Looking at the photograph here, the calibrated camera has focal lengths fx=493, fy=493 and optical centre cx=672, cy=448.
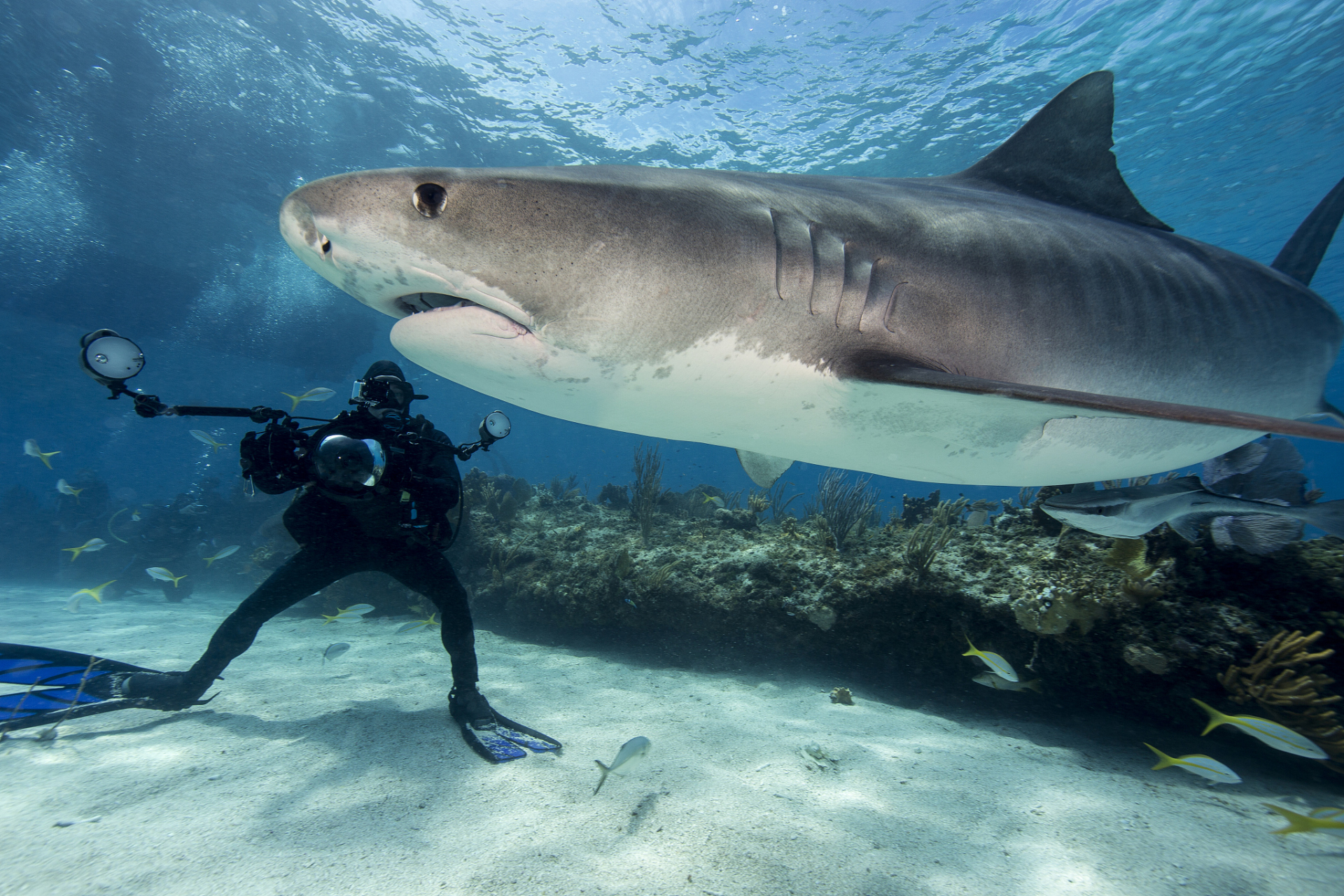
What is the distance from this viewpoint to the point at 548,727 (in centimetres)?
376

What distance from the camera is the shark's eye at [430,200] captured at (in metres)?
1.51

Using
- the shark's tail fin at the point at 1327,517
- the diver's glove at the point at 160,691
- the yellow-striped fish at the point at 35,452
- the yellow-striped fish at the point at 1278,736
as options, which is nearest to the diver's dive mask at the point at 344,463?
the diver's glove at the point at 160,691

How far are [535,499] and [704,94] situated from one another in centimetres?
1461

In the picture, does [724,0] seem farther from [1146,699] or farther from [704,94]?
[1146,699]

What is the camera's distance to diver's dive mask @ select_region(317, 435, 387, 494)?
10.1 ft

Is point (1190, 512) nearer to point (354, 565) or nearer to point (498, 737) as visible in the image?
point (498, 737)

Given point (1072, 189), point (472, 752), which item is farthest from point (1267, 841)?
point (472, 752)

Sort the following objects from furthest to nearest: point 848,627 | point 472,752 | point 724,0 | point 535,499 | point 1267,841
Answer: point 724,0 → point 535,499 → point 848,627 → point 472,752 → point 1267,841

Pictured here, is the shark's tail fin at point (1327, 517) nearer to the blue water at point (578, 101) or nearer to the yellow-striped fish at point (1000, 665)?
the yellow-striped fish at point (1000, 665)

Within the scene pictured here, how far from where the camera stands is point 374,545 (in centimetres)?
382

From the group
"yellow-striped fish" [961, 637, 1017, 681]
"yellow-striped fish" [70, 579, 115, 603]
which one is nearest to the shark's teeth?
"yellow-striped fish" [961, 637, 1017, 681]

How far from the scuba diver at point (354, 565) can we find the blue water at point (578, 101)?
13.5 meters

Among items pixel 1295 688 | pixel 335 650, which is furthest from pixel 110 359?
pixel 1295 688

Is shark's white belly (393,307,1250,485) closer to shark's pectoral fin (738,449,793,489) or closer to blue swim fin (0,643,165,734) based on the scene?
shark's pectoral fin (738,449,793,489)
